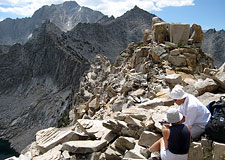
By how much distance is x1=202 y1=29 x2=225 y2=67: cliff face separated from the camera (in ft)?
350

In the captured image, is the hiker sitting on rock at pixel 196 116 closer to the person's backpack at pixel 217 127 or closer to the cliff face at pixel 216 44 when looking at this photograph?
the person's backpack at pixel 217 127

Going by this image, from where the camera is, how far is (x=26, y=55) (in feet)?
400

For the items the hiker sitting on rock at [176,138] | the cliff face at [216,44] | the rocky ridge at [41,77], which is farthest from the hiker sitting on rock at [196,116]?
the cliff face at [216,44]

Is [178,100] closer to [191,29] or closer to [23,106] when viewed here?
[191,29]

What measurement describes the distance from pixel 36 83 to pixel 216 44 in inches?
3673

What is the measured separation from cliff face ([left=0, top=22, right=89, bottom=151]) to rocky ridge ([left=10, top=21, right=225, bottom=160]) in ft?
171

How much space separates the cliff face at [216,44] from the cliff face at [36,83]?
65.5 m

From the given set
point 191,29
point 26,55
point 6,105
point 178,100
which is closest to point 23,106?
point 6,105

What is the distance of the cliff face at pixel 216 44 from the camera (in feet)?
350

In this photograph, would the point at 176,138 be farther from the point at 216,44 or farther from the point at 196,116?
the point at 216,44

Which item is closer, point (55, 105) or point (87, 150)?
point (87, 150)

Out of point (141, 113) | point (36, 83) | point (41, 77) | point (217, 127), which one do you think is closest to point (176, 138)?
point (217, 127)

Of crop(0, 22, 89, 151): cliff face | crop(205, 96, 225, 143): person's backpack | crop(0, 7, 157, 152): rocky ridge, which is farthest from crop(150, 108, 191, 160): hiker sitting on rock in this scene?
crop(0, 7, 157, 152): rocky ridge

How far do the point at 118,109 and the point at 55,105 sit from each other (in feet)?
225
